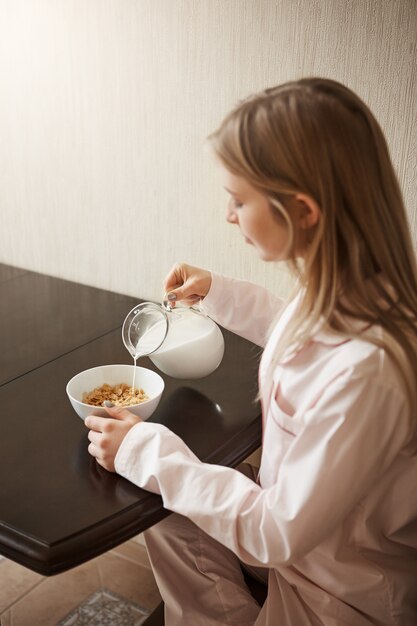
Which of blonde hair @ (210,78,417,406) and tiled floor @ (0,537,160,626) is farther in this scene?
tiled floor @ (0,537,160,626)

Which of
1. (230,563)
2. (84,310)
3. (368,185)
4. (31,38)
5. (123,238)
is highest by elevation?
(31,38)

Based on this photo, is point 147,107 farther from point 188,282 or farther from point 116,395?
point 116,395

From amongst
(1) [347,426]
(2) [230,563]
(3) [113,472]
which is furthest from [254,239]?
(2) [230,563]

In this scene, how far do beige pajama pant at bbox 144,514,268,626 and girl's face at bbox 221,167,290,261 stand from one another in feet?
1.59

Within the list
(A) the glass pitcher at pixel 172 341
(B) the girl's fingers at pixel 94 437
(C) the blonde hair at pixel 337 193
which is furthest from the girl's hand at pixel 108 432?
(C) the blonde hair at pixel 337 193

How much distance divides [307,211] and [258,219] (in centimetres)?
6

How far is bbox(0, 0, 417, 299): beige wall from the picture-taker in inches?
50.3

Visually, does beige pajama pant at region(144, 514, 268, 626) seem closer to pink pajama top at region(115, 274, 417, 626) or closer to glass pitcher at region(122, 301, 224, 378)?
pink pajama top at region(115, 274, 417, 626)

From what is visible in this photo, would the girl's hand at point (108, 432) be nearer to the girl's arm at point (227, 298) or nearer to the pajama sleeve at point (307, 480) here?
the pajama sleeve at point (307, 480)

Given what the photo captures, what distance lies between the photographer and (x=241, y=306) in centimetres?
133

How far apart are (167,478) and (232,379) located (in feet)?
1.33

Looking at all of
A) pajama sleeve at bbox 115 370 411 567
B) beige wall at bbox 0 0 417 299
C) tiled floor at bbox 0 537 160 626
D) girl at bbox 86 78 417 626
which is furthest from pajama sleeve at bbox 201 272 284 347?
tiled floor at bbox 0 537 160 626

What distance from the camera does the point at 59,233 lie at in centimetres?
188

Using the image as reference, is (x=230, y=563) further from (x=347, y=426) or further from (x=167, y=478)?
(x=347, y=426)
